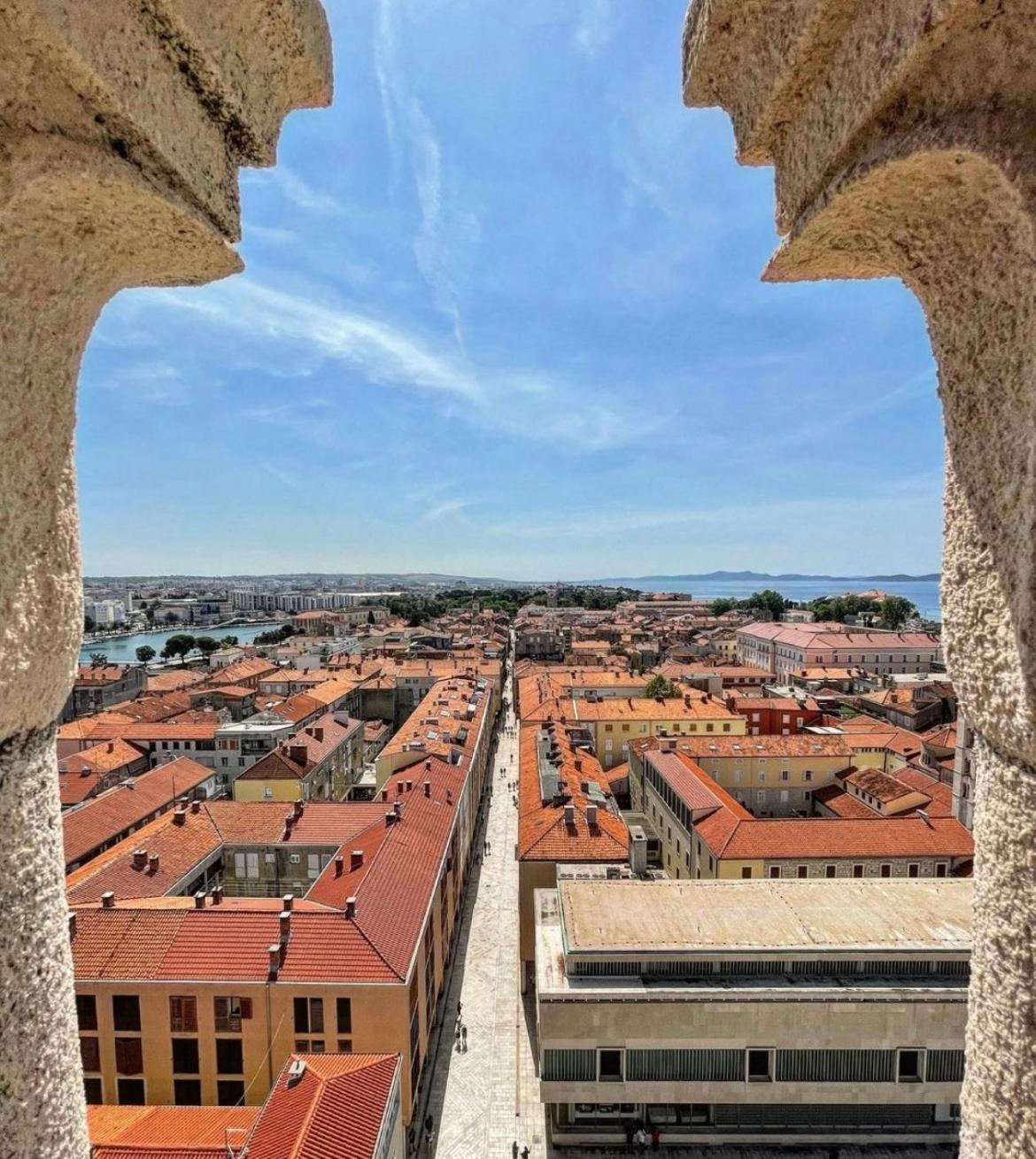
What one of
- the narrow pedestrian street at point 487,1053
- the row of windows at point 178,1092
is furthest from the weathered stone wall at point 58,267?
the narrow pedestrian street at point 487,1053

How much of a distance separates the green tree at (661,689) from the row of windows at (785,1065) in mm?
29654

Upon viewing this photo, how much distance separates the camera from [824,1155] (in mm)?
13062

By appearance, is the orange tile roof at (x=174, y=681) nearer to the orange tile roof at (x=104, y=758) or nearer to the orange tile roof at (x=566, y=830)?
the orange tile roof at (x=104, y=758)

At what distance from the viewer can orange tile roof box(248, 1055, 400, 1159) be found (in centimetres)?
949

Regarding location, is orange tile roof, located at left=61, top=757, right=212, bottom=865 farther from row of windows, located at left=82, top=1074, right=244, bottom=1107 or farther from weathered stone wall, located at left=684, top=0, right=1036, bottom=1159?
weathered stone wall, located at left=684, top=0, right=1036, bottom=1159

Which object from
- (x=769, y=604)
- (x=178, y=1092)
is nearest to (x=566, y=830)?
(x=178, y=1092)

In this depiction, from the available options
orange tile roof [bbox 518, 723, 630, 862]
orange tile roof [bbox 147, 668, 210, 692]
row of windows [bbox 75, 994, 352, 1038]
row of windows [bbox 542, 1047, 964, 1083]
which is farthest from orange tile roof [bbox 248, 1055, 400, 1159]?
orange tile roof [bbox 147, 668, 210, 692]

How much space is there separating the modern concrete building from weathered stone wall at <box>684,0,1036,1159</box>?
11.9 meters

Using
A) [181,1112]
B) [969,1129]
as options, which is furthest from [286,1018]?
[969,1129]

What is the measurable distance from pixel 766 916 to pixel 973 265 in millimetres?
14942

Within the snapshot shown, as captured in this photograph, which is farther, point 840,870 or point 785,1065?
point 840,870

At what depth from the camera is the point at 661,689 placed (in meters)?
44.6

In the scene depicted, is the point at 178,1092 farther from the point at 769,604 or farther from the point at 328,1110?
the point at 769,604

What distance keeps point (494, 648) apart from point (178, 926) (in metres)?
56.6
